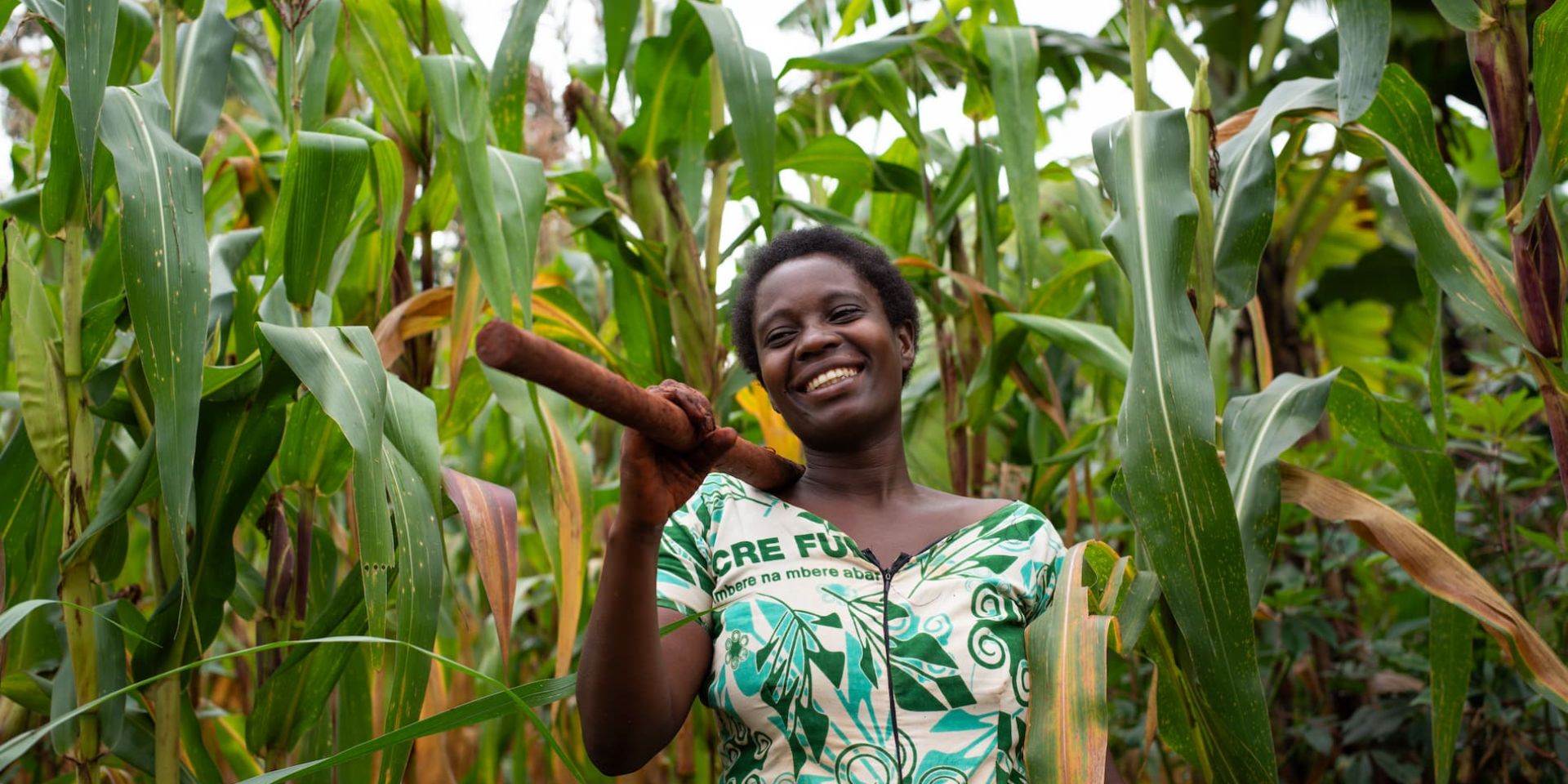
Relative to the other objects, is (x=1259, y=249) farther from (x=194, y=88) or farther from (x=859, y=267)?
(x=194, y=88)

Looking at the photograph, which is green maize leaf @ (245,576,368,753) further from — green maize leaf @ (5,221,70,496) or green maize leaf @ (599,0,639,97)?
green maize leaf @ (599,0,639,97)

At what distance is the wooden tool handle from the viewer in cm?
65

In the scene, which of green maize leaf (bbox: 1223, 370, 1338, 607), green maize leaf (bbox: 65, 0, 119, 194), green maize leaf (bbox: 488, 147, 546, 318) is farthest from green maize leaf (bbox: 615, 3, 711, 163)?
green maize leaf (bbox: 1223, 370, 1338, 607)

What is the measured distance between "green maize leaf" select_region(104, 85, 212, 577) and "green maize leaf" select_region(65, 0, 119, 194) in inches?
1.6

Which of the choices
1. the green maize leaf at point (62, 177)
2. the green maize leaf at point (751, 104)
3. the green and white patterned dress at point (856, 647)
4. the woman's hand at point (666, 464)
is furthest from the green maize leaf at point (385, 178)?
the woman's hand at point (666, 464)

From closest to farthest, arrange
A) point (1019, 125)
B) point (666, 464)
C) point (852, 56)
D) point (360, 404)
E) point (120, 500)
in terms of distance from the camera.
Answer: point (666, 464), point (360, 404), point (120, 500), point (1019, 125), point (852, 56)

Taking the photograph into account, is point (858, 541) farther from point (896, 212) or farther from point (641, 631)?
point (896, 212)

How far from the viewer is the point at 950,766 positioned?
3.46 ft

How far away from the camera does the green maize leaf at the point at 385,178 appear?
1.38 metres

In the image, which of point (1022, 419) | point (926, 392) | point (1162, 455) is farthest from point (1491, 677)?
point (1162, 455)

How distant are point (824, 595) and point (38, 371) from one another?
0.78 meters

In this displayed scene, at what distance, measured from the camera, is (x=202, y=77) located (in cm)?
129

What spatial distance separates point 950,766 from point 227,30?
3.57 feet

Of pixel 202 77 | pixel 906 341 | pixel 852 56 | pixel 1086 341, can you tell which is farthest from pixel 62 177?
pixel 1086 341
